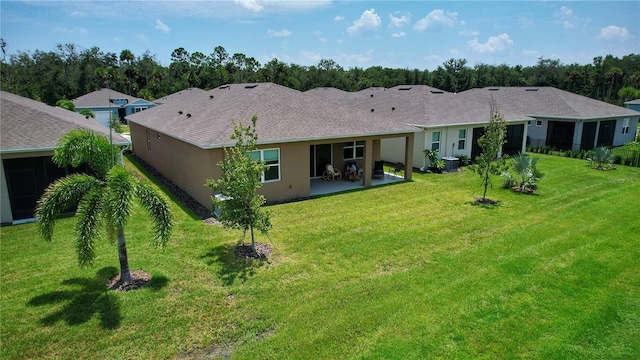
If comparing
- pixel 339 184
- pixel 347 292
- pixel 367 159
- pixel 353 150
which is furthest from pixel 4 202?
pixel 353 150

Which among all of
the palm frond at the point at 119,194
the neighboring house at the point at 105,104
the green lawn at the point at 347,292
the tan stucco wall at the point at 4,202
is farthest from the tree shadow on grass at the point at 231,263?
the neighboring house at the point at 105,104

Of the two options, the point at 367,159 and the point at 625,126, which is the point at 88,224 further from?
the point at 625,126

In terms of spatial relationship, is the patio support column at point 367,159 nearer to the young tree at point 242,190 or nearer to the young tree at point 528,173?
the young tree at point 528,173

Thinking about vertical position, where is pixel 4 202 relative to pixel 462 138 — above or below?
below

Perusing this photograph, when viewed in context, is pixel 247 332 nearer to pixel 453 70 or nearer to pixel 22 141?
pixel 22 141

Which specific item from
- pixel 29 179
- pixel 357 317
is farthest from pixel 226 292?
pixel 29 179
